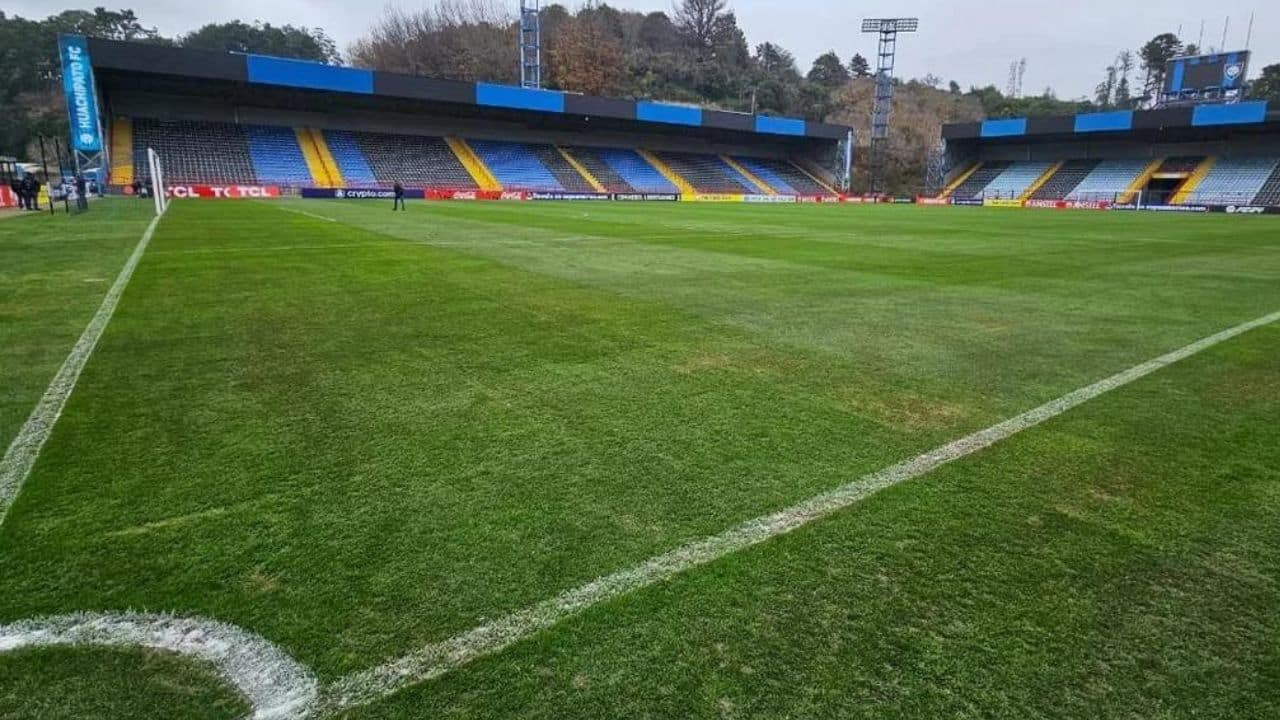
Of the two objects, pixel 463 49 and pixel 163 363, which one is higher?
pixel 463 49

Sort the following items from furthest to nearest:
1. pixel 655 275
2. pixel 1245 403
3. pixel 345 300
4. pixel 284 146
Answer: pixel 284 146 < pixel 655 275 < pixel 345 300 < pixel 1245 403

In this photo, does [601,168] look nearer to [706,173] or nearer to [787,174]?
[706,173]

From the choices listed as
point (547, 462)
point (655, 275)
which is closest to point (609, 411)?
point (547, 462)

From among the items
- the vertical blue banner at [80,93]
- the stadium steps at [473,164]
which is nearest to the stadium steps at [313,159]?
the stadium steps at [473,164]

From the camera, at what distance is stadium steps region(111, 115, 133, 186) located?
3575cm

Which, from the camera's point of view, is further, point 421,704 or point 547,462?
point 547,462

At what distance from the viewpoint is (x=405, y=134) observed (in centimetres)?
4972

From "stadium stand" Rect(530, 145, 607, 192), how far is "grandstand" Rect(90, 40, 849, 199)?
155 mm

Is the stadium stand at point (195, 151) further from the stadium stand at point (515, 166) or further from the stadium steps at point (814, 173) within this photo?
the stadium steps at point (814, 173)

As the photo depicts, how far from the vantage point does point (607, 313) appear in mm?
7008

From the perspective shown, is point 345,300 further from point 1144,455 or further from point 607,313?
point 1144,455

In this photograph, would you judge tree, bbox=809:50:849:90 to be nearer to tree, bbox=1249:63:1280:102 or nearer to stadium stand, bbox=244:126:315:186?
tree, bbox=1249:63:1280:102

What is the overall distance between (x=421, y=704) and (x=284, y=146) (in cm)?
4960

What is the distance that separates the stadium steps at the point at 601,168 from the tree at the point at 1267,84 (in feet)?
257
